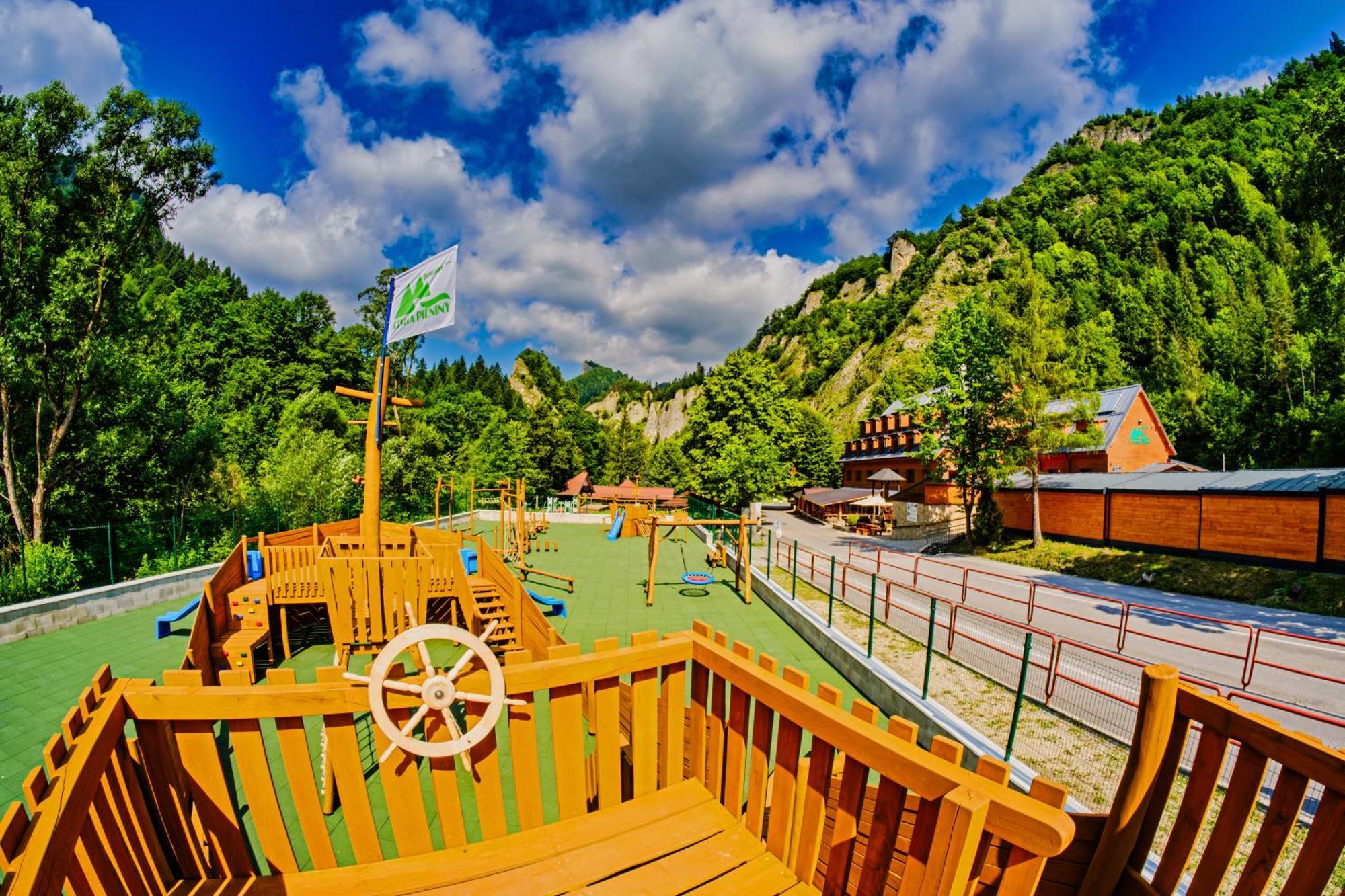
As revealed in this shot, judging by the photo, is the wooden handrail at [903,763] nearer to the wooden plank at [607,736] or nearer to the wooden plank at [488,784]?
the wooden plank at [607,736]

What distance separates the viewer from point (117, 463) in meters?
13.8

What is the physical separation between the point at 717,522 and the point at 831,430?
53.3 meters

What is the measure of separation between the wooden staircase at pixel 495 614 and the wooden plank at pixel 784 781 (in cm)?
579

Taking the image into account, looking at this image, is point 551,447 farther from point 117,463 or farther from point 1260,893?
point 1260,893

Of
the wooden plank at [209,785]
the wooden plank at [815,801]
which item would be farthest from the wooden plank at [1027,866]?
the wooden plank at [209,785]

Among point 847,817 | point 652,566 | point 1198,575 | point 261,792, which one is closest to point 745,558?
point 652,566

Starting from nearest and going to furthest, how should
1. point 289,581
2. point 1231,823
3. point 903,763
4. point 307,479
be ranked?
1. point 903,763
2. point 1231,823
3. point 289,581
4. point 307,479

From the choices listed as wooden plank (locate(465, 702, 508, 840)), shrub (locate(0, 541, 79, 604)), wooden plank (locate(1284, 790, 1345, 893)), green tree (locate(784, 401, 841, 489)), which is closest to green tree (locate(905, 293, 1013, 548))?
wooden plank (locate(1284, 790, 1345, 893))

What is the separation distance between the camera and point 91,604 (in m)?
9.52

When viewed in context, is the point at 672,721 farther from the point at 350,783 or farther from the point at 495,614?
the point at 495,614

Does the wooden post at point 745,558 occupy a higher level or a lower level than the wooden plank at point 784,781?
lower

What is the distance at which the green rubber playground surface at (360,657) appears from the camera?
4891 millimetres

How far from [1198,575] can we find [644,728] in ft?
66.1

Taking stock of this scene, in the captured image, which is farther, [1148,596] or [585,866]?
[1148,596]
